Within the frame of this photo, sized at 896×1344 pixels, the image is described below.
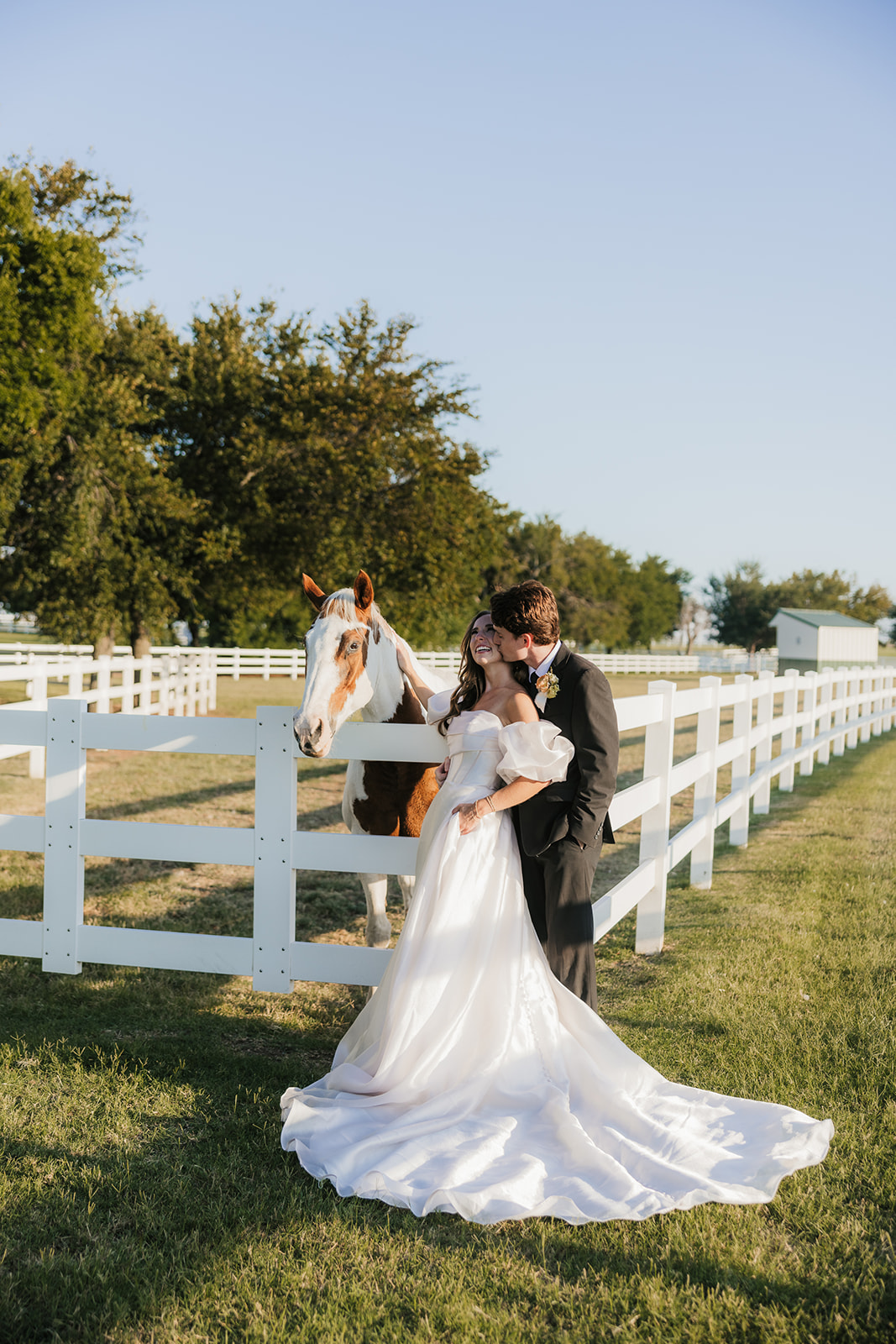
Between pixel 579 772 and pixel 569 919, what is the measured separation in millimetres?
556

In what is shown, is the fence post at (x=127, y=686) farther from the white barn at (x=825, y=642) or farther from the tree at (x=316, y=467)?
the white barn at (x=825, y=642)

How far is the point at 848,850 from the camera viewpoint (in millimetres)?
8734

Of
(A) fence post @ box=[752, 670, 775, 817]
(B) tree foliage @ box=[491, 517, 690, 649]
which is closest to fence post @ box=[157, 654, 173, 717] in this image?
(A) fence post @ box=[752, 670, 775, 817]

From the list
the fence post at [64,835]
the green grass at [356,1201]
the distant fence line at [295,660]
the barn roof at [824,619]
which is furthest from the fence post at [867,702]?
the barn roof at [824,619]

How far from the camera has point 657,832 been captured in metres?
5.87

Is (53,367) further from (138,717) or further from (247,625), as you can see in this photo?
(247,625)

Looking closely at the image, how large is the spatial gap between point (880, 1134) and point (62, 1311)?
8.77 ft

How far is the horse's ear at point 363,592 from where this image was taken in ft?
14.5

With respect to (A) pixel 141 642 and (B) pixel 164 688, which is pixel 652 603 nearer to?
(A) pixel 141 642

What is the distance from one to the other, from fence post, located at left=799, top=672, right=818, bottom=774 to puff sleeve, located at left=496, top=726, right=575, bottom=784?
10.4 metres

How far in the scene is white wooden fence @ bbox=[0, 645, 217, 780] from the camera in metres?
10.9

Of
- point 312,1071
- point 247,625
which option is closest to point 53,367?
point 312,1071

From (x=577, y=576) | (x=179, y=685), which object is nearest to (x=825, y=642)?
(x=577, y=576)

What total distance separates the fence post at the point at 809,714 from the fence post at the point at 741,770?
436 centimetres
